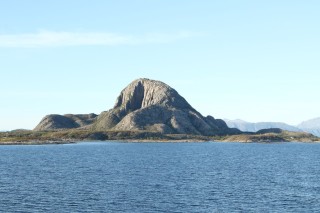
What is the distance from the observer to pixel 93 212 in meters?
82.3

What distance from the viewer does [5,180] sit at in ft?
409

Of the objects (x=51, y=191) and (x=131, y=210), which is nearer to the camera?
(x=131, y=210)

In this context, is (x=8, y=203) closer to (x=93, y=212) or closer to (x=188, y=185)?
(x=93, y=212)

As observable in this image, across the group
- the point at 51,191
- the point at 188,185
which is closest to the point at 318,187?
the point at 188,185

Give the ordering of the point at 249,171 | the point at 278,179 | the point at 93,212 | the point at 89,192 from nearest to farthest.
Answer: the point at 93,212
the point at 89,192
the point at 278,179
the point at 249,171

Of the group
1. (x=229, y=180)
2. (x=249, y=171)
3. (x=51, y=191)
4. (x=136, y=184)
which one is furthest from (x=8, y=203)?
(x=249, y=171)

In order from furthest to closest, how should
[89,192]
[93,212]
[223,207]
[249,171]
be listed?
1. [249,171]
2. [89,192]
3. [223,207]
4. [93,212]

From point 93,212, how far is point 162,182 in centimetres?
4260

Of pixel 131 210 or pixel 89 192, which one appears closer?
pixel 131 210

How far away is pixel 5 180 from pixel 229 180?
199ft

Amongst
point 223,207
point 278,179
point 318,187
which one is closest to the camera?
point 223,207

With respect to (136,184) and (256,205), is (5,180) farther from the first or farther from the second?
(256,205)

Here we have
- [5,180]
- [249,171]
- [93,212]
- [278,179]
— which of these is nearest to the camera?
[93,212]

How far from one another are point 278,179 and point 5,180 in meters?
75.9
